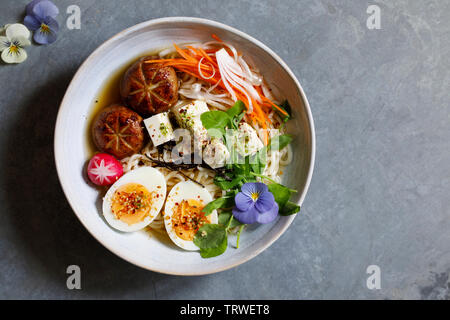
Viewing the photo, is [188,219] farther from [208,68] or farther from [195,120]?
[208,68]

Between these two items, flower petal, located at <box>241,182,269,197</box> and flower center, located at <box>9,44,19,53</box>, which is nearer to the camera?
flower petal, located at <box>241,182,269,197</box>

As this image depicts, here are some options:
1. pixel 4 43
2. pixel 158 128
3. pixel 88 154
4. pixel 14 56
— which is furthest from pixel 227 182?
pixel 4 43

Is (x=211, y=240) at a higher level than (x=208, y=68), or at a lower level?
lower

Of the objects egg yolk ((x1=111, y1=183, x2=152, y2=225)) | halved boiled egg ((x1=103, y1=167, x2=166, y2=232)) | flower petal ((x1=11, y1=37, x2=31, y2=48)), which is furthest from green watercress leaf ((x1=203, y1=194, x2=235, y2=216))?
flower petal ((x1=11, y1=37, x2=31, y2=48))

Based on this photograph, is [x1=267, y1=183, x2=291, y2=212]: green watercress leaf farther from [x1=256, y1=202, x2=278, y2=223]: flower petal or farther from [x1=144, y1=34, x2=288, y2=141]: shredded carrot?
[x1=144, y1=34, x2=288, y2=141]: shredded carrot

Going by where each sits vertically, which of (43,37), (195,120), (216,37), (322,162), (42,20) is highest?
(216,37)

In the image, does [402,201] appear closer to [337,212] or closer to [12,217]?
[337,212]
